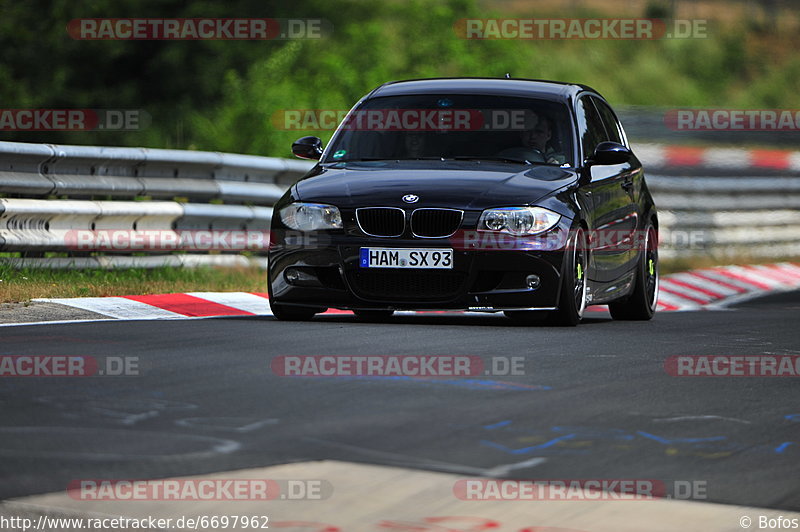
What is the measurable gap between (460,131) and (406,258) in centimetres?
153

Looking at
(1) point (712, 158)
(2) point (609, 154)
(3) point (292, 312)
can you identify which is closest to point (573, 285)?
(2) point (609, 154)

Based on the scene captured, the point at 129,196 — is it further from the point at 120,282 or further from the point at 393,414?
the point at 393,414

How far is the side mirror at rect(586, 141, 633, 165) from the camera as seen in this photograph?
11383 mm

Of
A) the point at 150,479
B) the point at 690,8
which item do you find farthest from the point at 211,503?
the point at 690,8

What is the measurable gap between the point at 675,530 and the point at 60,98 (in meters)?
29.5

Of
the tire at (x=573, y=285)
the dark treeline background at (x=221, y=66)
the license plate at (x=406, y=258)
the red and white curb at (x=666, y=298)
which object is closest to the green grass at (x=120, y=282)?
the red and white curb at (x=666, y=298)

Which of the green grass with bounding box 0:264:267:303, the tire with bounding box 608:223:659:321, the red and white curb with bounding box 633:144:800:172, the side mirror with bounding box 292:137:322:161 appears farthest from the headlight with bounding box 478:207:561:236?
the red and white curb with bounding box 633:144:800:172

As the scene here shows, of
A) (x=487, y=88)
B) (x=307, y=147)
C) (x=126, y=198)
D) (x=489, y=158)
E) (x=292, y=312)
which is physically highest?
(x=487, y=88)

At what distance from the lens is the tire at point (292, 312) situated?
1078cm

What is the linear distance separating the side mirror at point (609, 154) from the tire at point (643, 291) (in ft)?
4.30

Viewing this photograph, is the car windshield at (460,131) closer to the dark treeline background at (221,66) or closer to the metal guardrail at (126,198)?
the metal guardrail at (126,198)

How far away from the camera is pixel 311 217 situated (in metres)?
10.5

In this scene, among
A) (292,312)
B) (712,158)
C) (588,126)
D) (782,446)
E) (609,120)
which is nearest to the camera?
(782,446)

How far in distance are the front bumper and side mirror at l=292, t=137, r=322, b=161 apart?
148 cm
